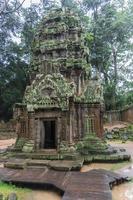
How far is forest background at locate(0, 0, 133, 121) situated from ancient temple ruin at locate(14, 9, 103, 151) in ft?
55.2

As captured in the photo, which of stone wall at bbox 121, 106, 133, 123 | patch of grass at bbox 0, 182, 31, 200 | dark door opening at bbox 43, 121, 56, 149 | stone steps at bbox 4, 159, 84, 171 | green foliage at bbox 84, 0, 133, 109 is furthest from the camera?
green foliage at bbox 84, 0, 133, 109

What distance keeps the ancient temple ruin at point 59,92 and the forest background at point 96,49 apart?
16.8 meters

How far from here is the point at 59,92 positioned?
1215 cm

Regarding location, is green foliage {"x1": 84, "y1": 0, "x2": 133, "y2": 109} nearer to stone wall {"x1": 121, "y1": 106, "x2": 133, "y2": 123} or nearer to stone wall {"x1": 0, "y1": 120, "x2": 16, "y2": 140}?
Result: stone wall {"x1": 121, "y1": 106, "x2": 133, "y2": 123}

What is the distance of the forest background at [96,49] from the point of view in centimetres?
3269

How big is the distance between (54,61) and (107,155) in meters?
5.75

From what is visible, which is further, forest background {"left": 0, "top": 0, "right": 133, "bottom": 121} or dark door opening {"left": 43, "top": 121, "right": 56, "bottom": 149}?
forest background {"left": 0, "top": 0, "right": 133, "bottom": 121}

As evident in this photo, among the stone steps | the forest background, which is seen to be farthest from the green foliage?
the stone steps

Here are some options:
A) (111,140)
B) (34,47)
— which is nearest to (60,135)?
(34,47)

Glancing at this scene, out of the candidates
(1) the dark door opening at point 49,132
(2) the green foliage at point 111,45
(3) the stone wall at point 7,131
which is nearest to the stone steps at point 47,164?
(1) the dark door opening at point 49,132

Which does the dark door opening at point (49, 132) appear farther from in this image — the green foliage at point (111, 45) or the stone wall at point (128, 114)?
the green foliage at point (111, 45)

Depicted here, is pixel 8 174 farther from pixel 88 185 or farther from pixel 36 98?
pixel 36 98

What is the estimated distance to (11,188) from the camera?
7832mm

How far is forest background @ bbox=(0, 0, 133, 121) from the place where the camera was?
32.7m
